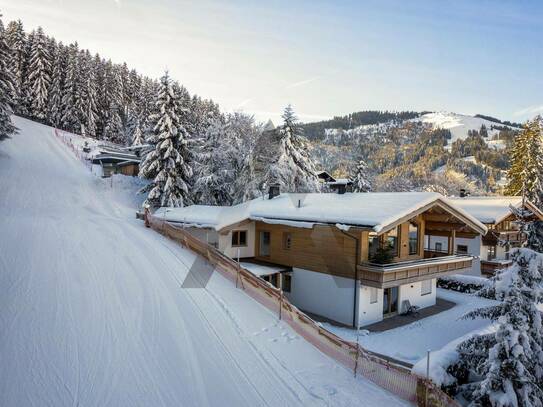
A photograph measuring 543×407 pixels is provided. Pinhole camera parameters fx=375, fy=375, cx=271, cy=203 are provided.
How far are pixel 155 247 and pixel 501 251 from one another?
1072 inches

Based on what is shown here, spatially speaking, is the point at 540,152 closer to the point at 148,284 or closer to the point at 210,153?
the point at 210,153

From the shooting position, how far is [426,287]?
71.1ft

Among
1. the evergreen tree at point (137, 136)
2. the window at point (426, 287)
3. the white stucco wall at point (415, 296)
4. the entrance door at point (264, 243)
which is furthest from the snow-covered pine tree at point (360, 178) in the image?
the evergreen tree at point (137, 136)

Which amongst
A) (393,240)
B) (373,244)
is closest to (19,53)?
(373,244)

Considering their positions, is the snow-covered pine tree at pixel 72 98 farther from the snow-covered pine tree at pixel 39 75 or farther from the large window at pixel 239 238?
the large window at pixel 239 238

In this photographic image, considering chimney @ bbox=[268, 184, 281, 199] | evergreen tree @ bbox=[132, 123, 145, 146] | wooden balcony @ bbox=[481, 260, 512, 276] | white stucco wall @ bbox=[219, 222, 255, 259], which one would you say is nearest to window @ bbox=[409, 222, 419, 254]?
chimney @ bbox=[268, 184, 281, 199]

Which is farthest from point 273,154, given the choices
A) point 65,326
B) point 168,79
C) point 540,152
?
point 540,152

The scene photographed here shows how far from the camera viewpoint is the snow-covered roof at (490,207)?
Result: 27987 millimetres

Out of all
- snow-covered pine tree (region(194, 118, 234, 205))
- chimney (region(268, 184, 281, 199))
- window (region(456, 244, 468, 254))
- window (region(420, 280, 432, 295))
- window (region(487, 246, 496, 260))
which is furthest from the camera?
snow-covered pine tree (region(194, 118, 234, 205))

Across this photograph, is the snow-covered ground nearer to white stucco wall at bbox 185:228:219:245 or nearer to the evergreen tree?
white stucco wall at bbox 185:228:219:245

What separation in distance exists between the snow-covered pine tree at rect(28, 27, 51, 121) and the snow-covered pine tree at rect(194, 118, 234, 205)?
38239mm

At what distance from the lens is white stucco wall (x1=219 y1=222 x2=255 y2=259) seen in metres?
21.9

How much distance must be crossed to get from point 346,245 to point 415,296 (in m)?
6.19

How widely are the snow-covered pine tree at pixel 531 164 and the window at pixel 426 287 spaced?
81.4ft
